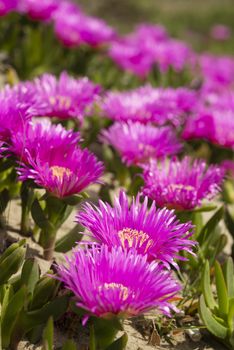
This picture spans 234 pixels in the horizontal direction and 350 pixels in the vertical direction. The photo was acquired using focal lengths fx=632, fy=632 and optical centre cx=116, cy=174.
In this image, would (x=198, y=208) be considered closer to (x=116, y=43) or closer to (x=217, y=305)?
(x=217, y=305)

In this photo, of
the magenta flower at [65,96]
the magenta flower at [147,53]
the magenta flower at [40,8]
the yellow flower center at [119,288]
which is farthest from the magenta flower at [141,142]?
the magenta flower at [147,53]

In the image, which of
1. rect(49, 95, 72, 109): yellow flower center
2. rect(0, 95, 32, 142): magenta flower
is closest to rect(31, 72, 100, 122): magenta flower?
rect(49, 95, 72, 109): yellow flower center

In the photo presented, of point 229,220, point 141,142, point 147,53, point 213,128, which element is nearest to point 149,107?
point 213,128

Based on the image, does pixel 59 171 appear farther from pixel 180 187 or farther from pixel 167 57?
pixel 167 57

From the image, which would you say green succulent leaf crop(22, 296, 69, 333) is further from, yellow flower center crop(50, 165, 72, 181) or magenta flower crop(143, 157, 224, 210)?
magenta flower crop(143, 157, 224, 210)

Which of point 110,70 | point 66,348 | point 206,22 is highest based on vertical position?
point 206,22

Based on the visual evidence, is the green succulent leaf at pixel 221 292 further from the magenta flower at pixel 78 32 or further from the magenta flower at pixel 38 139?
the magenta flower at pixel 78 32

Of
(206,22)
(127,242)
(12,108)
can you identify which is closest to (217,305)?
(127,242)
